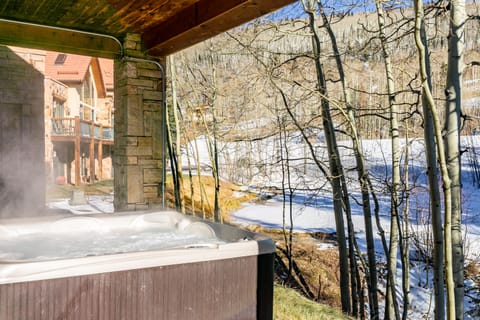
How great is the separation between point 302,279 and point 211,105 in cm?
327

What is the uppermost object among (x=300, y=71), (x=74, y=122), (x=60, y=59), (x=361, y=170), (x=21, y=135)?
(x=60, y=59)

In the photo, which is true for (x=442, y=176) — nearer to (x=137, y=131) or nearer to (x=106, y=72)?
(x=137, y=131)

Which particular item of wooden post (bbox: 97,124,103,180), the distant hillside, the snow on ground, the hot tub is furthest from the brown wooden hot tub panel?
wooden post (bbox: 97,124,103,180)

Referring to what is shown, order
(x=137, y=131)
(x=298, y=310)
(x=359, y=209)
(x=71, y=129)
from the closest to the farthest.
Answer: (x=298, y=310)
(x=137, y=131)
(x=359, y=209)
(x=71, y=129)

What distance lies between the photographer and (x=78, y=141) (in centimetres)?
1070

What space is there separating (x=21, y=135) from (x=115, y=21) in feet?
9.76

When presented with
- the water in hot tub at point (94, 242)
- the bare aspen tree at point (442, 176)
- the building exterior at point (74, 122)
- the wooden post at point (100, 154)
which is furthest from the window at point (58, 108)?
the bare aspen tree at point (442, 176)

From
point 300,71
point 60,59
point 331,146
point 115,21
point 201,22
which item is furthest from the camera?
point 60,59

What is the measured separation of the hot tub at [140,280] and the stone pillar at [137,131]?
121 centimetres

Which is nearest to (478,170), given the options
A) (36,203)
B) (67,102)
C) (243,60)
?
(243,60)

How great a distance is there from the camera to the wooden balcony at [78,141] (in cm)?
1070

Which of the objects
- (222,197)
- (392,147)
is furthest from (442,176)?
(222,197)

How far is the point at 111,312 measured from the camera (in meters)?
1.96

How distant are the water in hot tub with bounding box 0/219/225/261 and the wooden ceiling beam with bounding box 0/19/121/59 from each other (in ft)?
6.22
